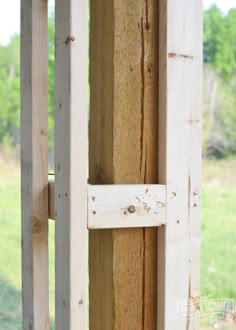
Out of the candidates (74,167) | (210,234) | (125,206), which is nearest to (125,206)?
(125,206)

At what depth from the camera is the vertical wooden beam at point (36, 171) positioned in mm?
1113

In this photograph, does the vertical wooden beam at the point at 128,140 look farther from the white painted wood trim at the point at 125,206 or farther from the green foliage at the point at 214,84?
the green foliage at the point at 214,84

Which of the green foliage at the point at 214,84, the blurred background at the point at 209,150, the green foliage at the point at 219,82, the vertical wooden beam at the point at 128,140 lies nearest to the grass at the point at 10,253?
the blurred background at the point at 209,150

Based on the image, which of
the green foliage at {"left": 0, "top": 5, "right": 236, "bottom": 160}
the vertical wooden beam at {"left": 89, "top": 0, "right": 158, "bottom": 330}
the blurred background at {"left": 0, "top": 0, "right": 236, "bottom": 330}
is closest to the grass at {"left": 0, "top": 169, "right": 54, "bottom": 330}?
the blurred background at {"left": 0, "top": 0, "right": 236, "bottom": 330}

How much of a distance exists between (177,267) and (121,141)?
9.6 inches

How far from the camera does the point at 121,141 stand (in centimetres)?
96

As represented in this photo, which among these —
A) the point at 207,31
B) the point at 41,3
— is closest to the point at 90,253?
the point at 41,3

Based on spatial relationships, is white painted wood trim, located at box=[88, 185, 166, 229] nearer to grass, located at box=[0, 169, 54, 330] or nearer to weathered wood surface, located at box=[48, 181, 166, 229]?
weathered wood surface, located at box=[48, 181, 166, 229]

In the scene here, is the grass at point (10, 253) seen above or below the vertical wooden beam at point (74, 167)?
below

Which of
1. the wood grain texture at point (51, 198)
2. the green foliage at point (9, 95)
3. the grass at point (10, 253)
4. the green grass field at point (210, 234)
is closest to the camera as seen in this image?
the wood grain texture at point (51, 198)

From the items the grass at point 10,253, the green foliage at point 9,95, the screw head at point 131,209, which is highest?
the green foliage at point 9,95

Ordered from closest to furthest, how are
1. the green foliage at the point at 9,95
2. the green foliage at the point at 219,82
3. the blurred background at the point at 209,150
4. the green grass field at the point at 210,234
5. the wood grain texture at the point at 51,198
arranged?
the wood grain texture at the point at 51,198
the green grass field at the point at 210,234
the blurred background at the point at 209,150
the green foliage at the point at 9,95
the green foliage at the point at 219,82

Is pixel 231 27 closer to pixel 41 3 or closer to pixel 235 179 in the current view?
pixel 235 179

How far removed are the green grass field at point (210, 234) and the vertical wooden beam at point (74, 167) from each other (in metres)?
3.67
